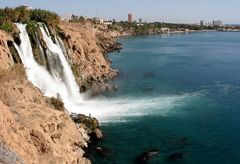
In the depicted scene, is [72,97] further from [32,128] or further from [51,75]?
[32,128]

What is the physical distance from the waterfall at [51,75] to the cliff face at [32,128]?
978 cm

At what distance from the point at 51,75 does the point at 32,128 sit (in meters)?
21.5

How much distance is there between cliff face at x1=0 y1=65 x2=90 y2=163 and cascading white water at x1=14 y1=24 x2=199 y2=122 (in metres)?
8.42

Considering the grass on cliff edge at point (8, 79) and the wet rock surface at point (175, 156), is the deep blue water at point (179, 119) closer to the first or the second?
the wet rock surface at point (175, 156)

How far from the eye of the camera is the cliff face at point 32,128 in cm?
1694

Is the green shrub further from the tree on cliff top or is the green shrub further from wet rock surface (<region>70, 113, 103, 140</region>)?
wet rock surface (<region>70, 113, 103, 140</region>)

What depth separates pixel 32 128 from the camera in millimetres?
19469

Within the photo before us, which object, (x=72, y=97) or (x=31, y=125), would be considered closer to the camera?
(x=31, y=125)

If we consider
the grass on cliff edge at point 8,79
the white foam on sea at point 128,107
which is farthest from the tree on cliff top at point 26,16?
the grass on cliff edge at point 8,79

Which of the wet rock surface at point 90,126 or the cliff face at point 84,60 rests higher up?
the cliff face at point 84,60

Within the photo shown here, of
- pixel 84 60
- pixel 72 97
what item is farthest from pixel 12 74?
pixel 84 60

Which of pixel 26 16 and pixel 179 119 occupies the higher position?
pixel 26 16

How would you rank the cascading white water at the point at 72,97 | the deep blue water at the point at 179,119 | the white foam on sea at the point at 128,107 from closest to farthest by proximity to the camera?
the deep blue water at the point at 179,119
the white foam on sea at the point at 128,107
the cascading white water at the point at 72,97

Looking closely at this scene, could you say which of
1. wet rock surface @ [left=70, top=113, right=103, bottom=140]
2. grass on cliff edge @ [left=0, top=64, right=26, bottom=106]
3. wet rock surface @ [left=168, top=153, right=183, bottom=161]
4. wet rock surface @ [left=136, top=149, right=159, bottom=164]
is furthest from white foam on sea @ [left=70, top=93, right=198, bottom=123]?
grass on cliff edge @ [left=0, top=64, right=26, bottom=106]
